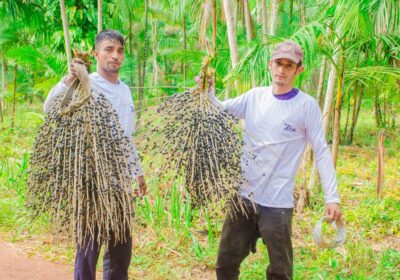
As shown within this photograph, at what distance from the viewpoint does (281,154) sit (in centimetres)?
290

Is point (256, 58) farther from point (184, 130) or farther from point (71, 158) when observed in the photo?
point (71, 158)

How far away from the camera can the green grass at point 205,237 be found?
394cm

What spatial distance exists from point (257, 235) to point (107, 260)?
1033 mm

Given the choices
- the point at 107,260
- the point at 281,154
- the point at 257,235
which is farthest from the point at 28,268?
the point at 281,154

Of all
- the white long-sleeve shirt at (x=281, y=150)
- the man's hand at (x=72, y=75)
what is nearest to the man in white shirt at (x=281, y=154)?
the white long-sleeve shirt at (x=281, y=150)

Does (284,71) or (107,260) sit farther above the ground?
(284,71)

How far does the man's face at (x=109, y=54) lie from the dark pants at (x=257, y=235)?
1.21 m

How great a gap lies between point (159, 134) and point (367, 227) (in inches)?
138

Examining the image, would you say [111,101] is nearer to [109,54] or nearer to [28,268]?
[109,54]

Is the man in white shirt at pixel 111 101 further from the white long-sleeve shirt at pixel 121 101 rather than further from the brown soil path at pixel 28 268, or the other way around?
the brown soil path at pixel 28 268

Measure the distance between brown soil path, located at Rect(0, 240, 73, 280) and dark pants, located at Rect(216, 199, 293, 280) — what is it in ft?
5.61

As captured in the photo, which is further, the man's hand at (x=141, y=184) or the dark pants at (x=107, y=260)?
the man's hand at (x=141, y=184)

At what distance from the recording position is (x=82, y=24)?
843 cm

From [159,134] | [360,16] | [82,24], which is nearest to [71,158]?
[159,134]
